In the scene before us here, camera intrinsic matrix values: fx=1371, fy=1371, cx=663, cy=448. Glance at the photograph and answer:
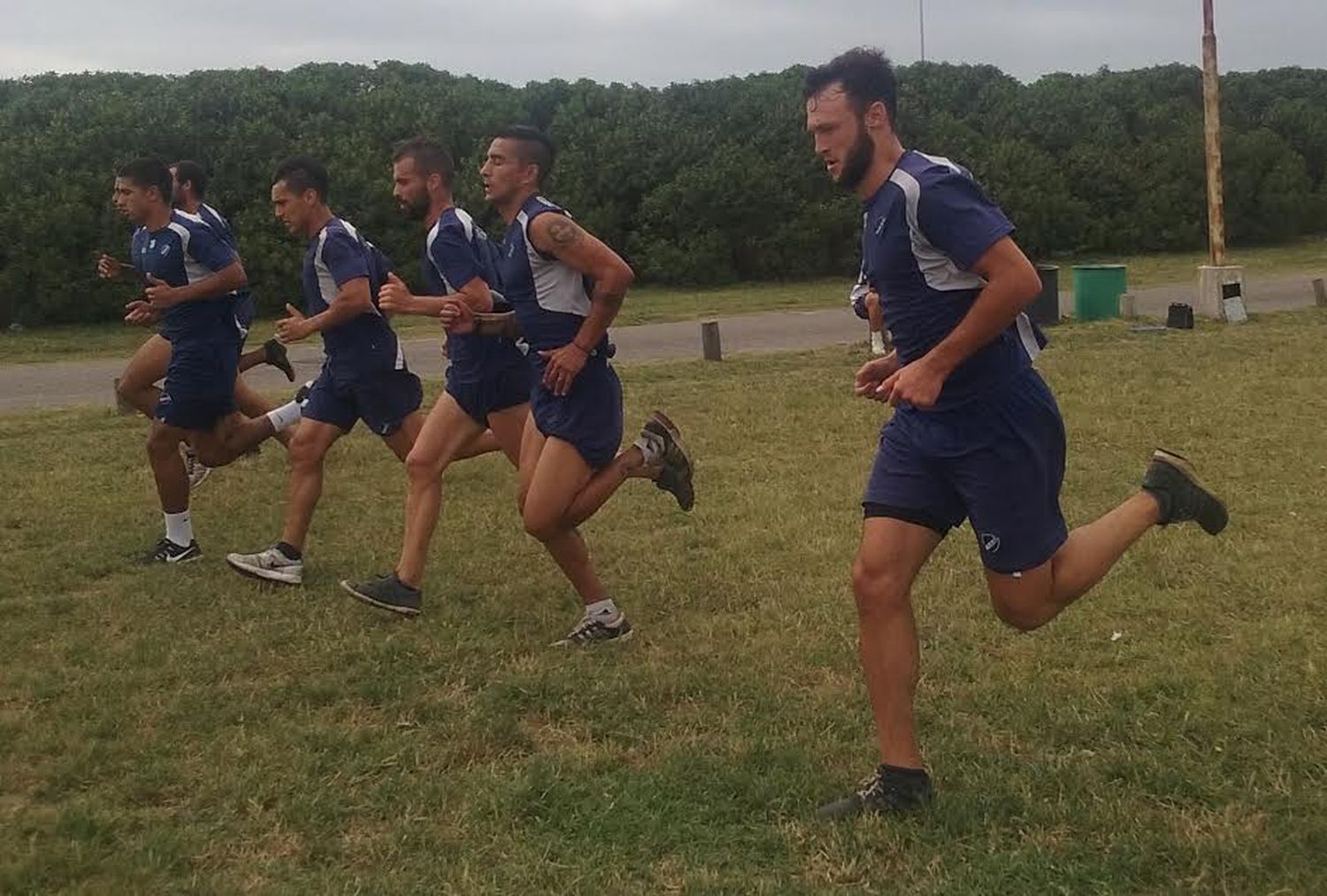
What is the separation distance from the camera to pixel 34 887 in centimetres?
368

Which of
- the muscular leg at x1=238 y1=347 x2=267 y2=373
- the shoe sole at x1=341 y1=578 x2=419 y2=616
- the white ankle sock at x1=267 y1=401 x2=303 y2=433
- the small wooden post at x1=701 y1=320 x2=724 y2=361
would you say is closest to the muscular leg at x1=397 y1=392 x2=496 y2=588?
the shoe sole at x1=341 y1=578 x2=419 y2=616

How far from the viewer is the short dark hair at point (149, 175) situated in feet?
23.6

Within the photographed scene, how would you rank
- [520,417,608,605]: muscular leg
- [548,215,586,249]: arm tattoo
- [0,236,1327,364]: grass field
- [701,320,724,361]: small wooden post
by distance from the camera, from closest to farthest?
[548,215,586,249]: arm tattoo < [520,417,608,605]: muscular leg < [701,320,724,361]: small wooden post < [0,236,1327,364]: grass field

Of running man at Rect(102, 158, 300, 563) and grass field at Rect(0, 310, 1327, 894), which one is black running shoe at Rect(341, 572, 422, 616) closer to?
grass field at Rect(0, 310, 1327, 894)

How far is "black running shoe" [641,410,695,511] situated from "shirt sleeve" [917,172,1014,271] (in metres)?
2.34

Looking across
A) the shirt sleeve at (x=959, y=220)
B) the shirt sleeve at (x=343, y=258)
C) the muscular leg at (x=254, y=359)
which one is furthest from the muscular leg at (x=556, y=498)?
the muscular leg at (x=254, y=359)

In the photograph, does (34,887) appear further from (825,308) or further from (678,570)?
(825,308)

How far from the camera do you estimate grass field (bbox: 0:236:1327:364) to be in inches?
848

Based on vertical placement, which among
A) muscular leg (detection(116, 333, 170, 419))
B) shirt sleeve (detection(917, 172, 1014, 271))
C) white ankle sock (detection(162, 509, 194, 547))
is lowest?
white ankle sock (detection(162, 509, 194, 547))

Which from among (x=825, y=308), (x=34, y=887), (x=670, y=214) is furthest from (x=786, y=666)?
(x=670, y=214)

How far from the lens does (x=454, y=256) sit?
6094 mm

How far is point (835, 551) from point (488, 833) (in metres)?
3.32

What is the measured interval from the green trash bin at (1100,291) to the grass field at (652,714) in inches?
440

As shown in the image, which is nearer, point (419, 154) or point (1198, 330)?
point (419, 154)
